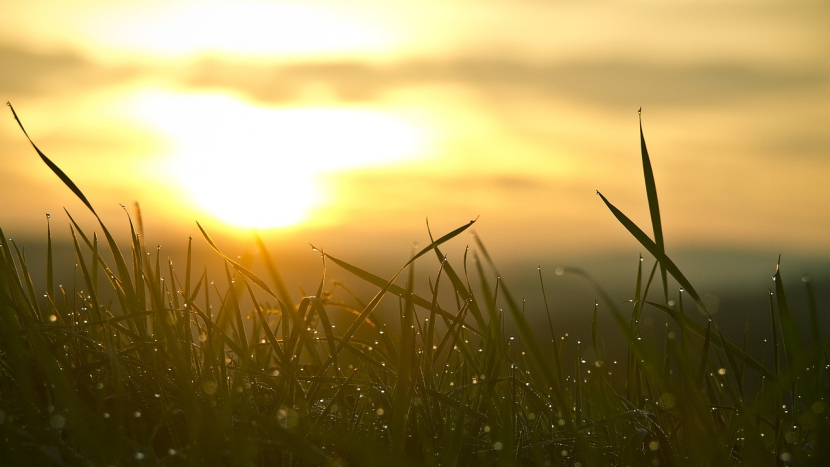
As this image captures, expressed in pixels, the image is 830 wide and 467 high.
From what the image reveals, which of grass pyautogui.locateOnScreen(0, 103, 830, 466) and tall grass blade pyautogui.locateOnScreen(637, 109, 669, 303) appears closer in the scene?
grass pyautogui.locateOnScreen(0, 103, 830, 466)

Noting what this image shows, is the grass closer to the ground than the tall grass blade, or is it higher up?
closer to the ground

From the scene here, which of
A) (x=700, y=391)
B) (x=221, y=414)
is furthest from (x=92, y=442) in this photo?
(x=700, y=391)

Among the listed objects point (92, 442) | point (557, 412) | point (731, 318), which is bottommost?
point (731, 318)

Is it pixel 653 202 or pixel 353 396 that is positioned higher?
pixel 653 202

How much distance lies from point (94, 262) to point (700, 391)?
1.64 meters

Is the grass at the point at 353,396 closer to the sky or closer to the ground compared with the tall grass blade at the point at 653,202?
closer to the ground

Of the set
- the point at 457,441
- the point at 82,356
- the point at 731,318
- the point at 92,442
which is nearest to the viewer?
the point at 92,442

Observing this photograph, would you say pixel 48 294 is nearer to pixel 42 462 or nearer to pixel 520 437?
pixel 42 462

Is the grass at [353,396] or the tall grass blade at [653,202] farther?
the tall grass blade at [653,202]

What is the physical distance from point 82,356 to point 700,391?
1462 millimetres

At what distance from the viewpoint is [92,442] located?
1188mm

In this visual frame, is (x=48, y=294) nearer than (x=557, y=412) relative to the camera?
No

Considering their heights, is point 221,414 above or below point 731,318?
above

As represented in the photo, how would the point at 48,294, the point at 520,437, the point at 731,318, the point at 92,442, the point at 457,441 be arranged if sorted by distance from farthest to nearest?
the point at 731,318 < the point at 48,294 < the point at 520,437 < the point at 457,441 < the point at 92,442
